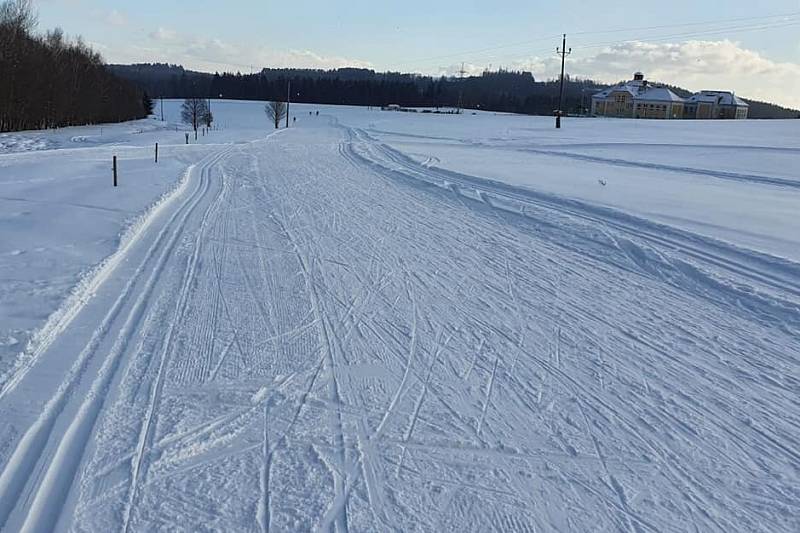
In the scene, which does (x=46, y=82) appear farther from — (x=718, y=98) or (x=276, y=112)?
(x=718, y=98)

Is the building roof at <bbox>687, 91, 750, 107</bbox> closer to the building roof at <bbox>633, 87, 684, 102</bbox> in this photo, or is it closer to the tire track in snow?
the building roof at <bbox>633, 87, 684, 102</bbox>

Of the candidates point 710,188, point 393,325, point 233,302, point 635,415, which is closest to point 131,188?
point 233,302

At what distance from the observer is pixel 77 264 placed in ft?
29.7

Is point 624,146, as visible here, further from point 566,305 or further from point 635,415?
point 635,415

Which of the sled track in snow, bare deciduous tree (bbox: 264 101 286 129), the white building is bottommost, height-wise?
the sled track in snow

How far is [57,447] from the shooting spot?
444cm

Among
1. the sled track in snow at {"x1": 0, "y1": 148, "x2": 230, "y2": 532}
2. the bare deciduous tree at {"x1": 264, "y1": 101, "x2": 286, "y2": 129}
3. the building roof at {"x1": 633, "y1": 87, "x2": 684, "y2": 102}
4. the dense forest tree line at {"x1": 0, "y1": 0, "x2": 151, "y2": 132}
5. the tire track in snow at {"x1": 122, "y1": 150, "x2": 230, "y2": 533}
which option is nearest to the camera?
the sled track in snow at {"x1": 0, "y1": 148, "x2": 230, "y2": 532}

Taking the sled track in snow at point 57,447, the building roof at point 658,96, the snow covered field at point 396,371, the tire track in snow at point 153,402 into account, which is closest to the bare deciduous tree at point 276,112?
the building roof at point 658,96

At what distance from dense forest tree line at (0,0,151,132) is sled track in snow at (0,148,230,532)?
59.7 m

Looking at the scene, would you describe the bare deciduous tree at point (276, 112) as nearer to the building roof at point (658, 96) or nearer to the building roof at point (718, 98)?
the building roof at point (658, 96)

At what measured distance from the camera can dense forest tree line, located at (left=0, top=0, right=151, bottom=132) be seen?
5628cm

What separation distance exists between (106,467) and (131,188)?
14529 mm

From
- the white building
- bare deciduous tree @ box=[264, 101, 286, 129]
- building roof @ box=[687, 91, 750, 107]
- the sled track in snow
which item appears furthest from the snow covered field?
building roof @ box=[687, 91, 750, 107]

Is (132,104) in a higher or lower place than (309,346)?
higher
